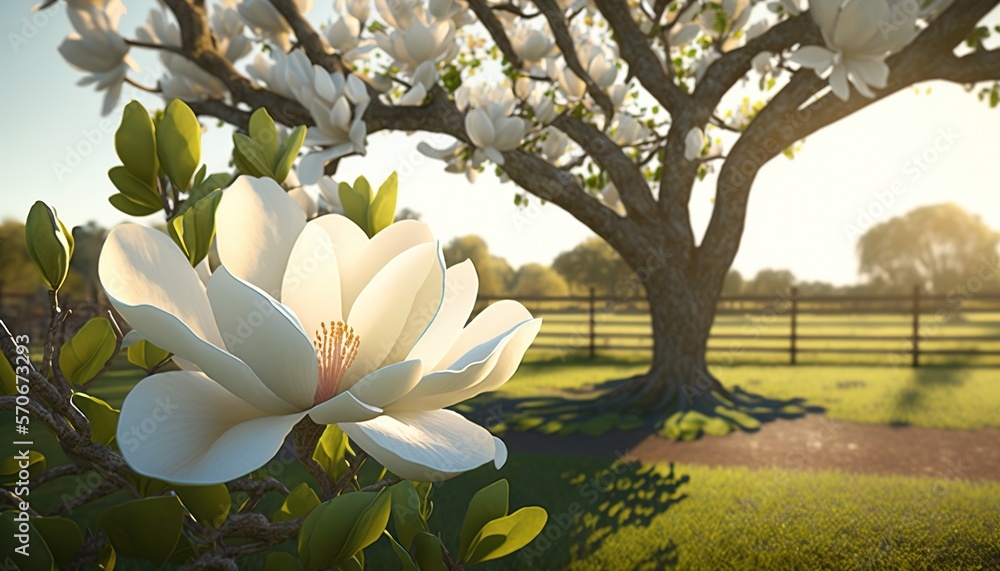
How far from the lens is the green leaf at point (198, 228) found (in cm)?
51

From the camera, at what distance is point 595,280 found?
109 feet

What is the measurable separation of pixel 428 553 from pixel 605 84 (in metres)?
3.06

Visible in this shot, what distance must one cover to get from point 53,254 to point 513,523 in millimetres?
410

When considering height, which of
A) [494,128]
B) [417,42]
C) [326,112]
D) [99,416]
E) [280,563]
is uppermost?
[417,42]

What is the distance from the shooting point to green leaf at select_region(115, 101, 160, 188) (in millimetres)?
552

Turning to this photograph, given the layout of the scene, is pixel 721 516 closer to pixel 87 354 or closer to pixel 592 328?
pixel 87 354

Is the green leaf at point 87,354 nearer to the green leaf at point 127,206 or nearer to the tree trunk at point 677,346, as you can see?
the green leaf at point 127,206

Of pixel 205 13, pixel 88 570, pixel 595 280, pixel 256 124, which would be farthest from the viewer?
pixel 595 280

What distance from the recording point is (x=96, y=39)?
7.49 ft

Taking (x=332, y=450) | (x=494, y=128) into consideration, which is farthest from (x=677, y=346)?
(x=332, y=450)

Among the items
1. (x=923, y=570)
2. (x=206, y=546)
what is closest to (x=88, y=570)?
(x=206, y=546)

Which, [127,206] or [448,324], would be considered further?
[127,206]

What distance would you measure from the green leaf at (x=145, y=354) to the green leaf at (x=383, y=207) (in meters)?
0.24

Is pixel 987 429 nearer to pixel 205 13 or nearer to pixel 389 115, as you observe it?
pixel 389 115
